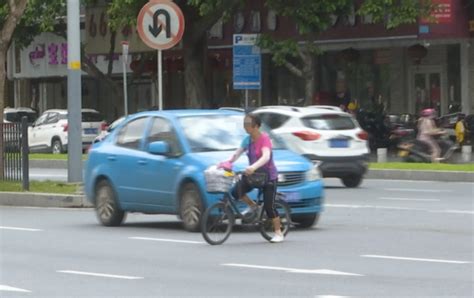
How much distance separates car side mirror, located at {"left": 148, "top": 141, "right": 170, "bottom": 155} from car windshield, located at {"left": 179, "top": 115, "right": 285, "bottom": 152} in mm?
306

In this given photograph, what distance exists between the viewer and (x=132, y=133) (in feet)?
59.7

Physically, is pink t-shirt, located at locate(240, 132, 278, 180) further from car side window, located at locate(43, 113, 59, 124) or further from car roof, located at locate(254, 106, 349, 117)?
car side window, located at locate(43, 113, 59, 124)

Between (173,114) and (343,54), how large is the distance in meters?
26.5

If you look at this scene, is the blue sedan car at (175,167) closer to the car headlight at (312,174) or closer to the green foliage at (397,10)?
the car headlight at (312,174)

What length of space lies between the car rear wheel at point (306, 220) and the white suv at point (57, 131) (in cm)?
2802

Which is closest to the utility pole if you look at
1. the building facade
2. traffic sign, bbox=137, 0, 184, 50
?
traffic sign, bbox=137, 0, 184, 50

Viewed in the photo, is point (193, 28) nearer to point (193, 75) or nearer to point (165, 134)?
point (193, 75)

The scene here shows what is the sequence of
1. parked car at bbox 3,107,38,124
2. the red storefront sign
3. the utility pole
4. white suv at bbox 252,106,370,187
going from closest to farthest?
the utility pole → white suv at bbox 252,106,370,187 → the red storefront sign → parked car at bbox 3,107,38,124

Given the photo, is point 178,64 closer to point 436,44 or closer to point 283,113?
point 436,44

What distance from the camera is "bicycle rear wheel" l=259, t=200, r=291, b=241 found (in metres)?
15.3

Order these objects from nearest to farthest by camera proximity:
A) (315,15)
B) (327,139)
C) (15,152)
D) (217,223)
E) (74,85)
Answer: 1. (217,223)
2. (74,85)
3. (15,152)
4. (327,139)
5. (315,15)

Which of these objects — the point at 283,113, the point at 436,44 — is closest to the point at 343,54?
the point at 436,44

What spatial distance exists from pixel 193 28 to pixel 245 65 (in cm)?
798

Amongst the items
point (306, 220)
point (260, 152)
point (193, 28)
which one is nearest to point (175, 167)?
point (306, 220)
